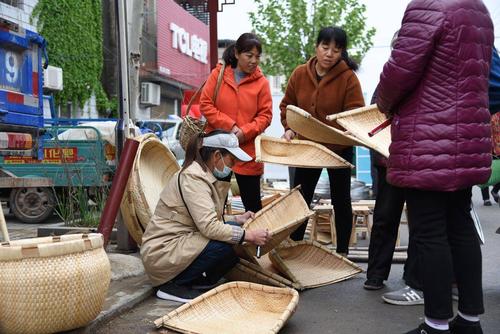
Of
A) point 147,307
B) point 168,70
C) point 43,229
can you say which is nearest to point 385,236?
point 147,307

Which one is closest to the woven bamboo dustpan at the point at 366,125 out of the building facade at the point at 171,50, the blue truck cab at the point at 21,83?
the blue truck cab at the point at 21,83

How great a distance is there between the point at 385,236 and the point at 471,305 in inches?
47.5

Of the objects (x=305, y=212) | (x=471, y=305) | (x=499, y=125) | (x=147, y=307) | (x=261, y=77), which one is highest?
(x=261, y=77)

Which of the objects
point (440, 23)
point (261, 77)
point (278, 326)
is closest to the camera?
point (440, 23)

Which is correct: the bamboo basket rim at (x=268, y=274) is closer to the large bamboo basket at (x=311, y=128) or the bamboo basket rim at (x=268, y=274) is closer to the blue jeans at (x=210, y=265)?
the blue jeans at (x=210, y=265)

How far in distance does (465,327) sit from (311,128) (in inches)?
73.6

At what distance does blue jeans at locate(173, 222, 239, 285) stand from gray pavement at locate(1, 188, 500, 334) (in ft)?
0.60

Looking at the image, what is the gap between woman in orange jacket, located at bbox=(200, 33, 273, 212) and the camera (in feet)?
15.3

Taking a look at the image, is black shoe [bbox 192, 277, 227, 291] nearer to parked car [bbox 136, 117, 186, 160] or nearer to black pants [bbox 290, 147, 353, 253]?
black pants [bbox 290, 147, 353, 253]

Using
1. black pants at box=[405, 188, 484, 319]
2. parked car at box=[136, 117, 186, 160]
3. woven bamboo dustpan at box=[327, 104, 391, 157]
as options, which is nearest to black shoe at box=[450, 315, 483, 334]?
black pants at box=[405, 188, 484, 319]

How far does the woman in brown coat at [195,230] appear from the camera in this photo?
3693mm

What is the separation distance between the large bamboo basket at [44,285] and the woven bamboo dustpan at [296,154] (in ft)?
5.49

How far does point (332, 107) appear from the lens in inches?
180

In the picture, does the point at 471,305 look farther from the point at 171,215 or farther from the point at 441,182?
the point at 171,215
